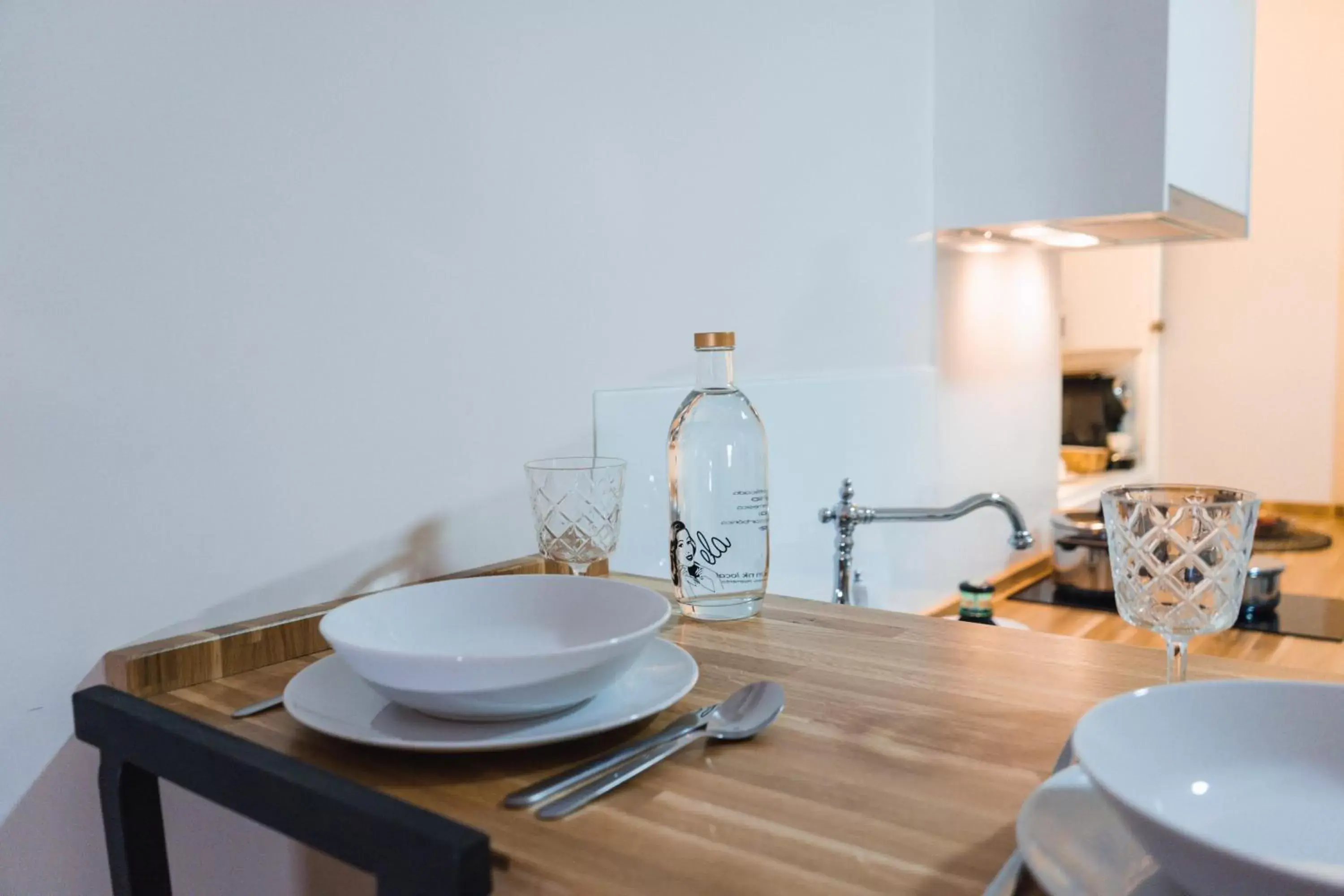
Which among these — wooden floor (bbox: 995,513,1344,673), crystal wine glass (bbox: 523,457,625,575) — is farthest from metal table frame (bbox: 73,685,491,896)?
wooden floor (bbox: 995,513,1344,673)

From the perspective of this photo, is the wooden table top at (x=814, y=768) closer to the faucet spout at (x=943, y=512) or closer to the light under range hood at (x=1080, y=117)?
the faucet spout at (x=943, y=512)

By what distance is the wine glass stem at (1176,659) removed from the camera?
710 millimetres

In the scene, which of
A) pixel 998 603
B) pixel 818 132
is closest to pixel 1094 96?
pixel 818 132

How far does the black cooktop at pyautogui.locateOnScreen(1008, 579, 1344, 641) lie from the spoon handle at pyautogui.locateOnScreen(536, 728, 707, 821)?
1.42 m

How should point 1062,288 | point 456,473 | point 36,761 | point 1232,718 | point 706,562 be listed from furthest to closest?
point 1062,288 < point 456,473 < point 706,562 < point 36,761 < point 1232,718

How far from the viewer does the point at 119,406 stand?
0.80 m

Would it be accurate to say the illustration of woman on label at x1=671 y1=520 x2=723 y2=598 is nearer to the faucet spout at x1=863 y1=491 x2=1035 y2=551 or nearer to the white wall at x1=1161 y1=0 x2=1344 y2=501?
the faucet spout at x1=863 y1=491 x2=1035 y2=551

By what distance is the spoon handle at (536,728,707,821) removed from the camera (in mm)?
542

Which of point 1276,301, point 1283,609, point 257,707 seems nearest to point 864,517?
point 257,707

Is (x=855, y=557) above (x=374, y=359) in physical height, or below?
below

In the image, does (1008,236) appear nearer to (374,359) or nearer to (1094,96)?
(1094,96)

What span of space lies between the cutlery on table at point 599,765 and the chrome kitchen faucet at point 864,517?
90cm

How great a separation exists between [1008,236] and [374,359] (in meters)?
1.43

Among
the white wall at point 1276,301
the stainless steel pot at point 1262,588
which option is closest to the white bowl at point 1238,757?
the stainless steel pot at point 1262,588
